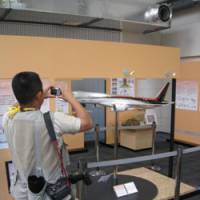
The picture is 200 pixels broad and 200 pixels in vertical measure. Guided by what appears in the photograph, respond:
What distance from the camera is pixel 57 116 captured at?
161 cm

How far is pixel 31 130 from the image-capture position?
5.11ft

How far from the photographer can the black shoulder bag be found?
0.02m

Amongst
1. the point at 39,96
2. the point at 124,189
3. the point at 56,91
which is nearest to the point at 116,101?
the point at 124,189

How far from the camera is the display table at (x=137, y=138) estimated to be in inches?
219

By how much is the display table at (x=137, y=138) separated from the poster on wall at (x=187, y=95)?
114cm

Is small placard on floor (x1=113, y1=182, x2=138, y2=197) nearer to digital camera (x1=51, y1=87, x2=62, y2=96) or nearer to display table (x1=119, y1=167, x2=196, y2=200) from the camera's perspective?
display table (x1=119, y1=167, x2=196, y2=200)

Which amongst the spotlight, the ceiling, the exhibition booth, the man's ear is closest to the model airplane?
the exhibition booth

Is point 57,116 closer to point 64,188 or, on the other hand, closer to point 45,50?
point 64,188

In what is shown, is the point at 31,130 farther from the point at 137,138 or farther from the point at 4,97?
the point at 137,138

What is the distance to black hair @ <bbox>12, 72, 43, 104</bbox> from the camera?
154cm

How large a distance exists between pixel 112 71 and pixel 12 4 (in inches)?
75.7

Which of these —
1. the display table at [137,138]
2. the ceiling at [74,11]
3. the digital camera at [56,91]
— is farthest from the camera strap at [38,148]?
the display table at [137,138]

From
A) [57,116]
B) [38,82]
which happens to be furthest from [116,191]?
[38,82]

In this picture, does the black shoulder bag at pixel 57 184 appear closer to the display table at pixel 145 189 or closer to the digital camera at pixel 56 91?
the digital camera at pixel 56 91
